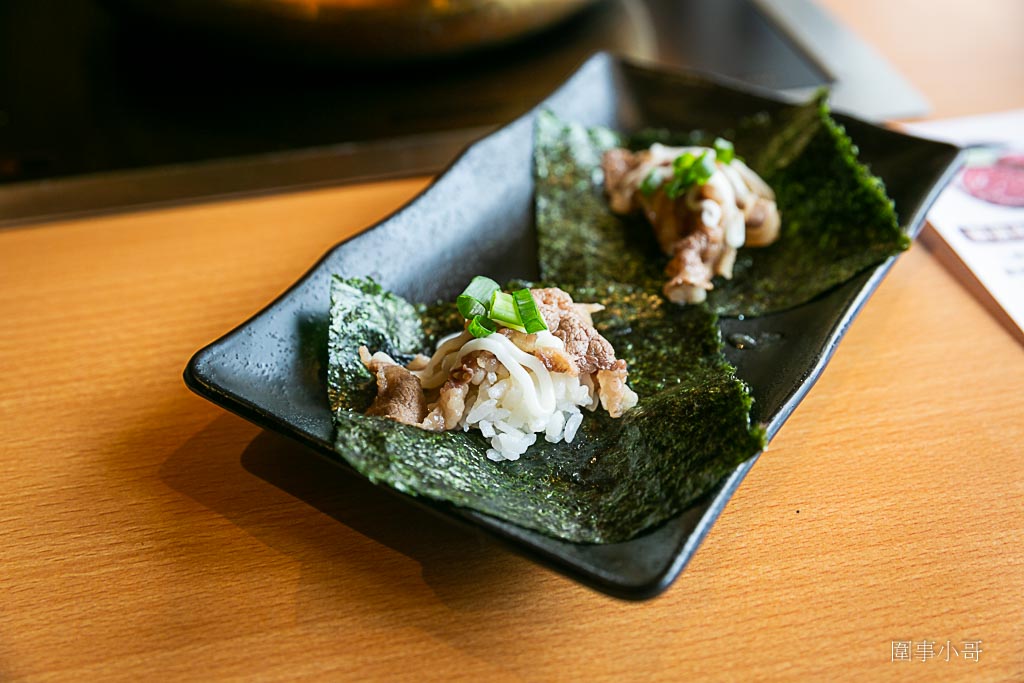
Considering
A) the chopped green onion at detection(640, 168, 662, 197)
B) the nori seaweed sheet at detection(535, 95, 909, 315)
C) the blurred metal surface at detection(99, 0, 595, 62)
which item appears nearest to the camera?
the nori seaweed sheet at detection(535, 95, 909, 315)

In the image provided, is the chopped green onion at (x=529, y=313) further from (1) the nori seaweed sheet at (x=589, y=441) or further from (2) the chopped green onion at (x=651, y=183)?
(2) the chopped green onion at (x=651, y=183)

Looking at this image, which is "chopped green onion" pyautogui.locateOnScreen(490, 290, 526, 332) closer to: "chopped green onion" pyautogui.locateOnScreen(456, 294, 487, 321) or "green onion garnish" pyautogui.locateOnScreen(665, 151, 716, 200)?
"chopped green onion" pyautogui.locateOnScreen(456, 294, 487, 321)

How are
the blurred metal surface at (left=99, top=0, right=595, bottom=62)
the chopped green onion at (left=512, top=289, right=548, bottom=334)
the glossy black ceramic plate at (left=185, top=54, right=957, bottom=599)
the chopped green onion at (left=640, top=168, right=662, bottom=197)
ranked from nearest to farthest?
the glossy black ceramic plate at (left=185, top=54, right=957, bottom=599) < the chopped green onion at (left=512, top=289, right=548, bottom=334) < the chopped green onion at (left=640, top=168, right=662, bottom=197) < the blurred metal surface at (left=99, top=0, right=595, bottom=62)

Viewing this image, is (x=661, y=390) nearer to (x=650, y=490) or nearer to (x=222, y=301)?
(x=650, y=490)

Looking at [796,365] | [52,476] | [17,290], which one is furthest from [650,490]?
[17,290]

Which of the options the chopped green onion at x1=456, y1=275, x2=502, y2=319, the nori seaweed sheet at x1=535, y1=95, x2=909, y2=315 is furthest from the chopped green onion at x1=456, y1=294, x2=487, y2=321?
the nori seaweed sheet at x1=535, y1=95, x2=909, y2=315

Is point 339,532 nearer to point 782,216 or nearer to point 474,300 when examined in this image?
point 474,300
